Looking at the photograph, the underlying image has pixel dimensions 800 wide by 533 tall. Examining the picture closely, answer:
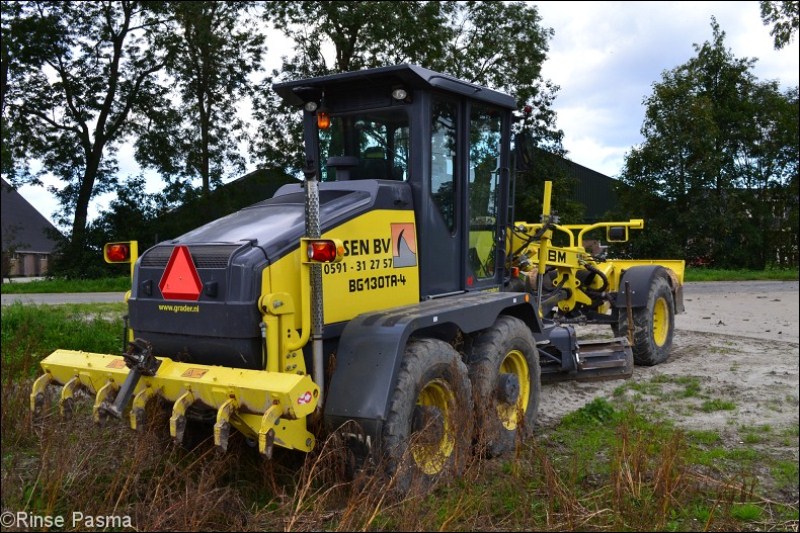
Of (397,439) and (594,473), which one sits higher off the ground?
(397,439)

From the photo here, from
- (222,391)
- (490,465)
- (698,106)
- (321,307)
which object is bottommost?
(490,465)

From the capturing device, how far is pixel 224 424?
4070 mm

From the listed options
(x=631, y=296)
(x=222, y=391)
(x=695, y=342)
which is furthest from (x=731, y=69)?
(x=222, y=391)

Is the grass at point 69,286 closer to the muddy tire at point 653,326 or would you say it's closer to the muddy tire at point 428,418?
the muddy tire at point 653,326

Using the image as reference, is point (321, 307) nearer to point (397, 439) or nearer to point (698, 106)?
point (397, 439)

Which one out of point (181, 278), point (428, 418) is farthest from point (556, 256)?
point (181, 278)

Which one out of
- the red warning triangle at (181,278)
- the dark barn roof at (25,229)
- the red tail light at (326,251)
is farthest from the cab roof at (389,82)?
the dark barn roof at (25,229)

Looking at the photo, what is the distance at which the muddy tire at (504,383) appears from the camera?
5.24 meters

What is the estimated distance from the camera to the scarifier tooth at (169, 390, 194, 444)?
4.15m

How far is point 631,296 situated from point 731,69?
46.2 feet

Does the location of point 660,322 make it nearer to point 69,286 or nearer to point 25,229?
point 69,286

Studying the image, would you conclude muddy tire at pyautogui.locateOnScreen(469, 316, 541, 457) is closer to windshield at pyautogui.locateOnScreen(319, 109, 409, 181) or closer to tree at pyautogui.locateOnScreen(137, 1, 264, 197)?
windshield at pyautogui.locateOnScreen(319, 109, 409, 181)

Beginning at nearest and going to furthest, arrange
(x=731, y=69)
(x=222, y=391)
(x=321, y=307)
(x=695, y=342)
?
(x=222, y=391) → (x=321, y=307) → (x=695, y=342) → (x=731, y=69)

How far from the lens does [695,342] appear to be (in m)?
10.8
